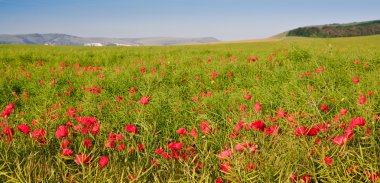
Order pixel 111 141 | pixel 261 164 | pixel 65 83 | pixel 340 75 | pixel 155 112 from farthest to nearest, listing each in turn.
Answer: pixel 65 83
pixel 340 75
pixel 155 112
pixel 111 141
pixel 261 164

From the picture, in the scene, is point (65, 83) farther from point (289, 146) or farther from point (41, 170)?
point (289, 146)

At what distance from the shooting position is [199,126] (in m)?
2.84

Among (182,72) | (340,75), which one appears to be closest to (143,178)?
(340,75)

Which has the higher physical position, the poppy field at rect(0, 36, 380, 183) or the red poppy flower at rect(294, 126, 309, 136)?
the red poppy flower at rect(294, 126, 309, 136)

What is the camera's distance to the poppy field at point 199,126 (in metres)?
A: 1.49

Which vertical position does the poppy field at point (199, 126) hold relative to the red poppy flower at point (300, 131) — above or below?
below

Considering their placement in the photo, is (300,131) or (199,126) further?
(199,126)

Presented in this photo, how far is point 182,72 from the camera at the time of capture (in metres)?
6.16

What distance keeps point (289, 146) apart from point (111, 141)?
3.46 ft


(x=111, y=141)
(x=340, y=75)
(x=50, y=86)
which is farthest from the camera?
(x=50, y=86)

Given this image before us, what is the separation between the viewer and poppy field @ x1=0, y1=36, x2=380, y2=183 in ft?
4.88

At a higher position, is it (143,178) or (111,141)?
(111,141)

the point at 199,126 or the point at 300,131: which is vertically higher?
the point at 300,131

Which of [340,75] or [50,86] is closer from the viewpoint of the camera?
[340,75]
